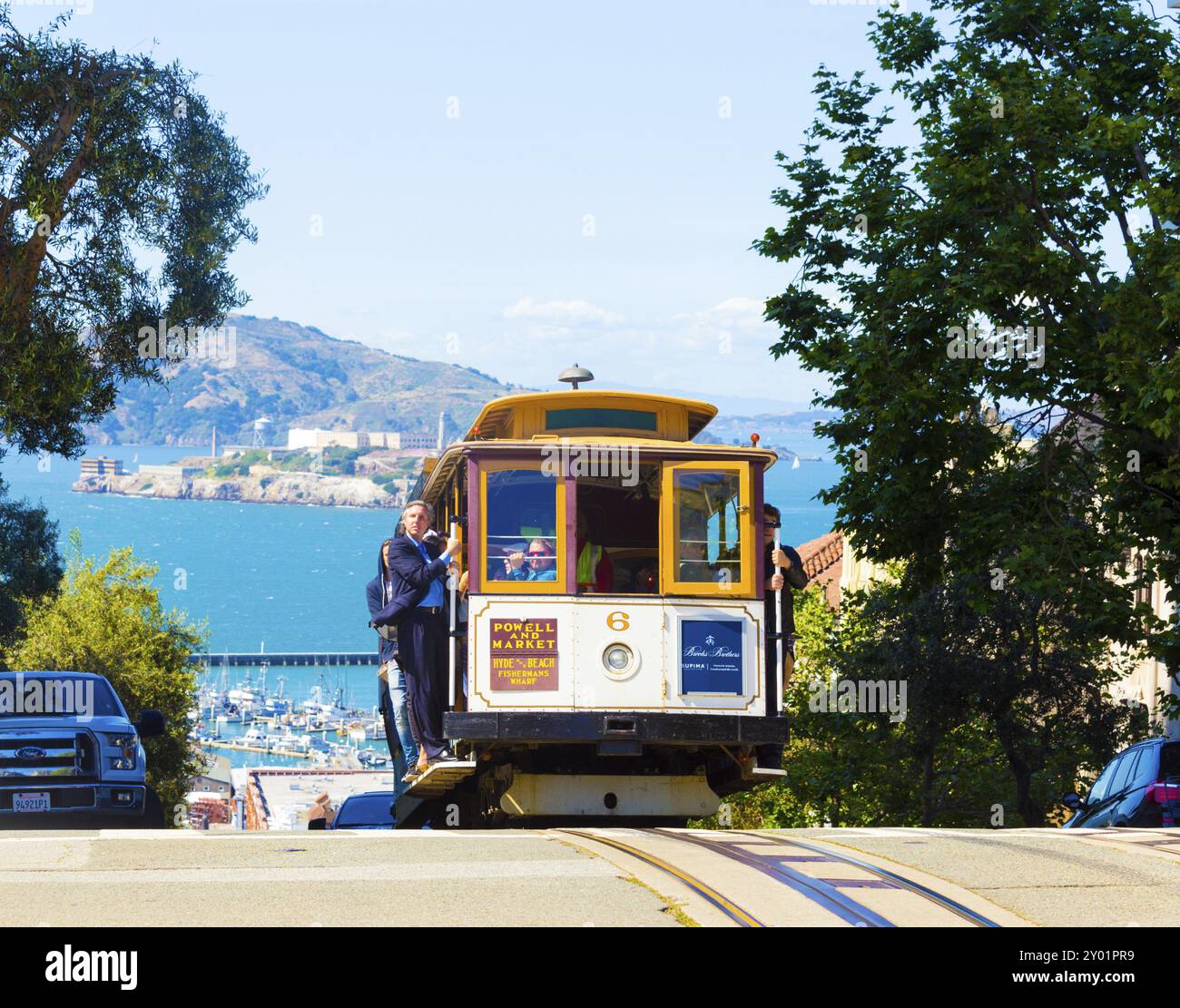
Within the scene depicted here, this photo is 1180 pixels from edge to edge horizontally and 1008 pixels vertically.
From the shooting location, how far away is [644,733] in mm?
15289

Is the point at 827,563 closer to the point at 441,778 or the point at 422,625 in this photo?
the point at 441,778

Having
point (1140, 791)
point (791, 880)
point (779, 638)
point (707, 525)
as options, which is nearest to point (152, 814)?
point (707, 525)

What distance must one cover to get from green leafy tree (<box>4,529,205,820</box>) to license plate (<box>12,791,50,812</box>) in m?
28.7

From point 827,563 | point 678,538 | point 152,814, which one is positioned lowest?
point 152,814

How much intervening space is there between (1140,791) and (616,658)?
5062 millimetres

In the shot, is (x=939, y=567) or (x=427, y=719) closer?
(x=427, y=719)

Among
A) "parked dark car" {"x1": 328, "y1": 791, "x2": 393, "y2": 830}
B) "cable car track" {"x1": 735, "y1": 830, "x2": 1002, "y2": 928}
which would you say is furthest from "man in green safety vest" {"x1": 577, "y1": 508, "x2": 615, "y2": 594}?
"parked dark car" {"x1": 328, "y1": 791, "x2": 393, "y2": 830}

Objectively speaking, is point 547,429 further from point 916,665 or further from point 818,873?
point 916,665

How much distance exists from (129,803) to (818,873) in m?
8.41

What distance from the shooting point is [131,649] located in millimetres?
49469

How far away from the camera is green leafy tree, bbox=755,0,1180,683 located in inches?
800

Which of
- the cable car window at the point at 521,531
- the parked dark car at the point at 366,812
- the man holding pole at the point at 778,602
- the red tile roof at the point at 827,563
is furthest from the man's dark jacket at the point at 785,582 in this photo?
the red tile roof at the point at 827,563

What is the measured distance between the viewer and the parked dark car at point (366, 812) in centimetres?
2026

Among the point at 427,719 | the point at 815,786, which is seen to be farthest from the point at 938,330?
the point at 815,786
